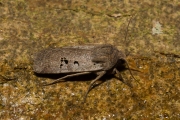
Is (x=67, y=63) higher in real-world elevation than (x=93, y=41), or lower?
lower

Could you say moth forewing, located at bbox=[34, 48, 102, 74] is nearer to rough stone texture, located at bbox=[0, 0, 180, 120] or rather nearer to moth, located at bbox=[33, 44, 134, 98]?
moth, located at bbox=[33, 44, 134, 98]

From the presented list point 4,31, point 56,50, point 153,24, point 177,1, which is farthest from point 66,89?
point 177,1

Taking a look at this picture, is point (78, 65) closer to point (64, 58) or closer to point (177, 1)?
point (64, 58)

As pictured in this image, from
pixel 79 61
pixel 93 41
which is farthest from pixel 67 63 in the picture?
pixel 93 41

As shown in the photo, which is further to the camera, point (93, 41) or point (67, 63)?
point (93, 41)

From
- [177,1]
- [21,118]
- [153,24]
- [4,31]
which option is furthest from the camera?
[177,1]

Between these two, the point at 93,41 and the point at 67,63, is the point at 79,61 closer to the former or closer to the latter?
the point at 67,63

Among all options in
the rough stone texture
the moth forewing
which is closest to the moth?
the moth forewing
